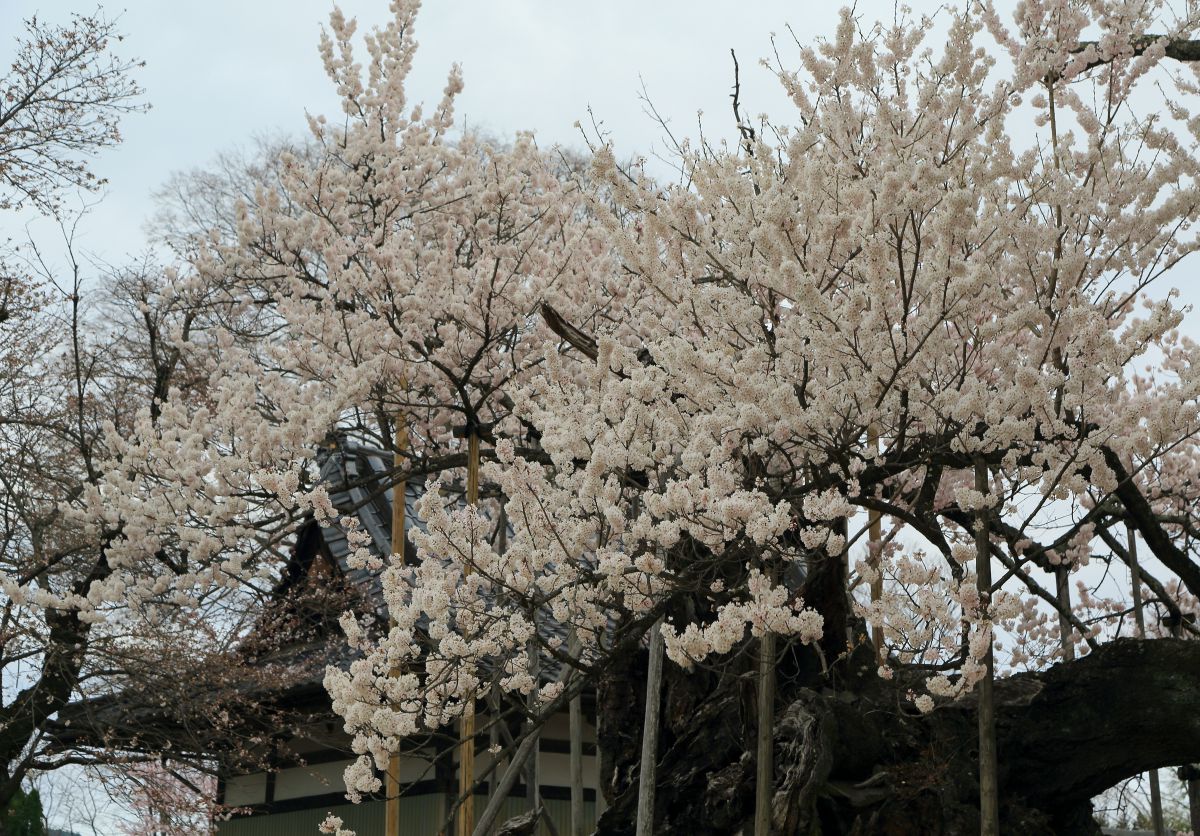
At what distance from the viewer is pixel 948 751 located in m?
6.57

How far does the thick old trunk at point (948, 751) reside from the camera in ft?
20.5

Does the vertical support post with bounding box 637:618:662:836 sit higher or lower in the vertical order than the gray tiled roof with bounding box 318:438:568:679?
lower

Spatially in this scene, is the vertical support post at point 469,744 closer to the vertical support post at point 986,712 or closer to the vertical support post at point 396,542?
the vertical support post at point 396,542

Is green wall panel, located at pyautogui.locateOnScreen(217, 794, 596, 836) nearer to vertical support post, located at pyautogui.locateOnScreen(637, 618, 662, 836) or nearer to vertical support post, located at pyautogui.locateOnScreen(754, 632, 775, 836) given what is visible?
vertical support post, located at pyautogui.locateOnScreen(637, 618, 662, 836)

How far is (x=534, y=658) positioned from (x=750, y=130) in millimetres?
3630

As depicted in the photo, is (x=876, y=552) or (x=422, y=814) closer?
(x=876, y=552)

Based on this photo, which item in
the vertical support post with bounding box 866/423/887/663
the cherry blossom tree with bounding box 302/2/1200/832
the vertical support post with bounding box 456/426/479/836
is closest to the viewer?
the cherry blossom tree with bounding box 302/2/1200/832

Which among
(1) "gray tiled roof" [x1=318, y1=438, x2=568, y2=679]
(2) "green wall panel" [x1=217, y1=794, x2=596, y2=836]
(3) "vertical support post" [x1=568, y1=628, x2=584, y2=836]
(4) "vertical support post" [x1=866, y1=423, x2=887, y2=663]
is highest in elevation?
(1) "gray tiled roof" [x1=318, y1=438, x2=568, y2=679]

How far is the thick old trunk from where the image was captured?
20.5 feet

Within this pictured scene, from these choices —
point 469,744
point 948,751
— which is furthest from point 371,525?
point 948,751

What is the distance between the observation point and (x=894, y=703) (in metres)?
6.80

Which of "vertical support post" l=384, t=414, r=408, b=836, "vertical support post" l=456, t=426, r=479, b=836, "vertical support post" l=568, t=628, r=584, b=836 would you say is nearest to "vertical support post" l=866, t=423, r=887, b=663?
"vertical support post" l=568, t=628, r=584, b=836

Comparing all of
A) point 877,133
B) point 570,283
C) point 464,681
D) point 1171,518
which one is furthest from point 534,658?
point 1171,518

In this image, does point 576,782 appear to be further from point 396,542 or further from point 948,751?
point 948,751
